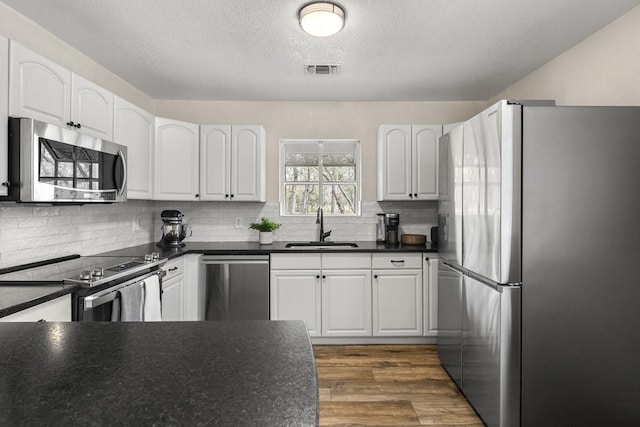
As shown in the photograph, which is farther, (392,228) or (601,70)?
(392,228)

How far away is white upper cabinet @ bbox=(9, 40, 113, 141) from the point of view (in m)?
1.99

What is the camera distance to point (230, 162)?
3.90 metres

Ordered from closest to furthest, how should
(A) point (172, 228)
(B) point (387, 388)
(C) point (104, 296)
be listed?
(C) point (104, 296)
(B) point (387, 388)
(A) point (172, 228)

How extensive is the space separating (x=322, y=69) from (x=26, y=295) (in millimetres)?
2559

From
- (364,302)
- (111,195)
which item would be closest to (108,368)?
(111,195)

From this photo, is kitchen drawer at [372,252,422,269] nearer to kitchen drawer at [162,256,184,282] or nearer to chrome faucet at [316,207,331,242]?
chrome faucet at [316,207,331,242]

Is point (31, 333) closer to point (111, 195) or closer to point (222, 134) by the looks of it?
point (111, 195)

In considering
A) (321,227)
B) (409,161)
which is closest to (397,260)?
(321,227)

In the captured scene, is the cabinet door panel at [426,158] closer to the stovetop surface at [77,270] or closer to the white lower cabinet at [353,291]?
the white lower cabinet at [353,291]

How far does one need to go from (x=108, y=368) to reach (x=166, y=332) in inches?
8.3

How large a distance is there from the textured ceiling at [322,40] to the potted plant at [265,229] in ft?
4.37

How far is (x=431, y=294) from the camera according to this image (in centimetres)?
363

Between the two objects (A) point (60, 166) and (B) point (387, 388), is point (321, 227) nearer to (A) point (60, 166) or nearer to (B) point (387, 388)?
(B) point (387, 388)

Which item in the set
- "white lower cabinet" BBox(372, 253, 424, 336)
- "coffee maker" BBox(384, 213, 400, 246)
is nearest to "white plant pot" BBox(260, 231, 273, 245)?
"white lower cabinet" BBox(372, 253, 424, 336)
